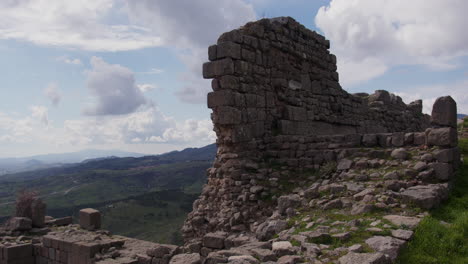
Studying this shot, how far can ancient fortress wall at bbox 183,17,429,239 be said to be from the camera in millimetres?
8750

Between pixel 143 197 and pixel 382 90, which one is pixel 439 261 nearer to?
pixel 382 90

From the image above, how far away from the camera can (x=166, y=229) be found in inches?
1407

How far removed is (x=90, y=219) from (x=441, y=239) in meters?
8.57

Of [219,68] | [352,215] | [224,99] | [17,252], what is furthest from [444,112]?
[17,252]

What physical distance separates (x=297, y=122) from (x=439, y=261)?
7.22m

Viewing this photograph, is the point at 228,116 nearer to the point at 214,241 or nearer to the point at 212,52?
the point at 212,52

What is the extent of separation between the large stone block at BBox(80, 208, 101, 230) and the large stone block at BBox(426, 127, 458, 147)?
8.46 metres

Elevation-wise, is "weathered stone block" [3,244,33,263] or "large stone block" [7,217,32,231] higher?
"large stone block" [7,217,32,231]

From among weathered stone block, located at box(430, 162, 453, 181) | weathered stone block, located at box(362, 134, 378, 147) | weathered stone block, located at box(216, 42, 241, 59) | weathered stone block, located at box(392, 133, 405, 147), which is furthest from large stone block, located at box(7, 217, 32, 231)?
weathered stone block, located at box(430, 162, 453, 181)

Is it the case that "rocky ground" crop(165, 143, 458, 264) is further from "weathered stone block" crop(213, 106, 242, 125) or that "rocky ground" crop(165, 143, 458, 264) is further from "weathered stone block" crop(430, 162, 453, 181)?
"weathered stone block" crop(213, 106, 242, 125)

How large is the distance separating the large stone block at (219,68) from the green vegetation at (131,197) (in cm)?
796

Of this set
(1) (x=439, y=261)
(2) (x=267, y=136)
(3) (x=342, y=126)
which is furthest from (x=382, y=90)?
(1) (x=439, y=261)

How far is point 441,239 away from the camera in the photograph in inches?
193

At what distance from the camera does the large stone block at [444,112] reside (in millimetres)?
7258
